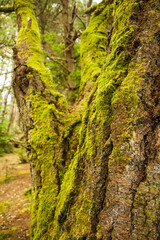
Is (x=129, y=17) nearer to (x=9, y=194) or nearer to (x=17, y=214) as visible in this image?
(x=17, y=214)

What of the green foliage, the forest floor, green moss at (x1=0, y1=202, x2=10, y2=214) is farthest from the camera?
the green foliage

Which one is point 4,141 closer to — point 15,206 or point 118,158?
point 15,206

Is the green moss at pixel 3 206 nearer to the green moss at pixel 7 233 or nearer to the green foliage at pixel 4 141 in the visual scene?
the green moss at pixel 7 233

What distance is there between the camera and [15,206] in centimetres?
433

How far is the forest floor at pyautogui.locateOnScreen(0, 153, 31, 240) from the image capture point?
9.88 feet

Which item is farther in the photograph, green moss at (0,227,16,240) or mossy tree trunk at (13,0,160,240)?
green moss at (0,227,16,240)

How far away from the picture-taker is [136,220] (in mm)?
1012

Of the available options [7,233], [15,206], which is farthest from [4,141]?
[7,233]

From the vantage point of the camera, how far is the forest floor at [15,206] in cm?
301

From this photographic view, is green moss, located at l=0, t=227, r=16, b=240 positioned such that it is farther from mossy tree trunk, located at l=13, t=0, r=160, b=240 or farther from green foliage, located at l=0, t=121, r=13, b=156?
green foliage, located at l=0, t=121, r=13, b=156

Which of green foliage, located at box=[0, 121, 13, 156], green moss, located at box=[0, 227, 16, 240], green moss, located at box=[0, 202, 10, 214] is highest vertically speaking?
green foliage, located at box=[0, 121, 13, 156]

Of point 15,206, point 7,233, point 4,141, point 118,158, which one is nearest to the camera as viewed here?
point 118,158

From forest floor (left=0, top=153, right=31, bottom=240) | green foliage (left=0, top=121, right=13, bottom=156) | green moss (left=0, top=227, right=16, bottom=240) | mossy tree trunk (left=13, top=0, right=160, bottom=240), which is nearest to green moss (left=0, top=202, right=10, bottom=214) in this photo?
A: forest floor (left=0, top=153, right=31, bottom=240)

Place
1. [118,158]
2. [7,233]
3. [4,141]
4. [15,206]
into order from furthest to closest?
[4,141], [15,206], [7,233], [118,158]
